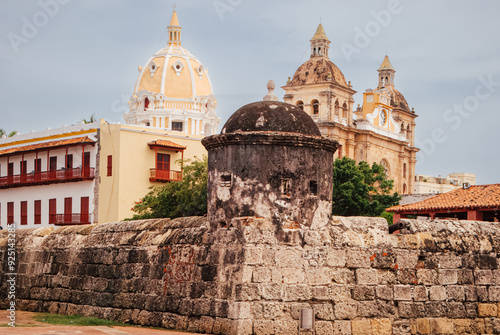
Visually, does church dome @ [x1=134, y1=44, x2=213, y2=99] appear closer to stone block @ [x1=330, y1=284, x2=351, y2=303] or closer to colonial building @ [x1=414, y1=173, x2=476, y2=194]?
colonial building @ [x1=414, y1=173, x2=476, y2=194]

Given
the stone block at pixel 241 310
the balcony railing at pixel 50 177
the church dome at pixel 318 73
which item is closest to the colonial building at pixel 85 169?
the balcony railing at pixel 50 177

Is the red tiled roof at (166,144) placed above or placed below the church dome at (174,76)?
below

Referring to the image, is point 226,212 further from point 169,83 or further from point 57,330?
point 169,83

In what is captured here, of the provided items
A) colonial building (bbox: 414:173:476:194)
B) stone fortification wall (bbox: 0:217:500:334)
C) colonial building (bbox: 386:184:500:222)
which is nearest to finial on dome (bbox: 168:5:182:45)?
colonial building (bbox: 414:173:476:194)

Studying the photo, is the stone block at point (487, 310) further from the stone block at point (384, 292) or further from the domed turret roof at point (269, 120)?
the domed turret roof at point (269, 120)

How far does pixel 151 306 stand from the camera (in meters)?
11.3

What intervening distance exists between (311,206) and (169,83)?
5507cm

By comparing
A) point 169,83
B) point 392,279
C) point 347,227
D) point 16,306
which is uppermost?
point 169,83

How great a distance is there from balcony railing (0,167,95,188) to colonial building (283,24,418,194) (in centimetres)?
2007

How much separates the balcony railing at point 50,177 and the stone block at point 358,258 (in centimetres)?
3828

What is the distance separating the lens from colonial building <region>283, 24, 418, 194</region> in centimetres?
6212

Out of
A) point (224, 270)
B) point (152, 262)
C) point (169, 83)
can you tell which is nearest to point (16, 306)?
point (152, 262)

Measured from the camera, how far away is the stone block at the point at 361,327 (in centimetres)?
1034

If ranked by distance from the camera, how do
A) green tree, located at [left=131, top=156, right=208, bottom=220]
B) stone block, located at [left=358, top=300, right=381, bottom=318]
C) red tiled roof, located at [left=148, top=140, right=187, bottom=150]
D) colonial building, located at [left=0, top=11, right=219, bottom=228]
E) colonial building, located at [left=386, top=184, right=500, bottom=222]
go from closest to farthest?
stone block, located at [left=358, top=300, right=381, bottom=318] < colonial building, located at [left=386, top=184, right=500, bottom=222] < green tree, located at [left=131, top=156, right=208, bottom=220] < colonial building, located at [left=0, top=11, right=219, bottom=228] < red tiled roof, located at [left=148, top=140, right=187, bottom=150]
